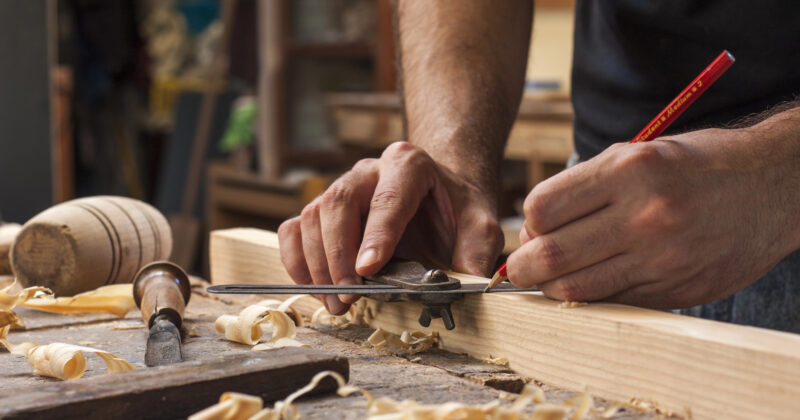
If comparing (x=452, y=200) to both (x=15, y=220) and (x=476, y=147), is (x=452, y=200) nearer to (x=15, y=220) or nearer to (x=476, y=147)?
(x=476, y=147)

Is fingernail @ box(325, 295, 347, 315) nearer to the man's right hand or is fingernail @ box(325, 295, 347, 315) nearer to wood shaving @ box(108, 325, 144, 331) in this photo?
the man's right hand

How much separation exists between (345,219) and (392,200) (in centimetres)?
8

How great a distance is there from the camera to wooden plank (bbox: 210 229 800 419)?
756mm

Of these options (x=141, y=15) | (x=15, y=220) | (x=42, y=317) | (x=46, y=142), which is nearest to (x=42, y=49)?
(x=46, y=142)

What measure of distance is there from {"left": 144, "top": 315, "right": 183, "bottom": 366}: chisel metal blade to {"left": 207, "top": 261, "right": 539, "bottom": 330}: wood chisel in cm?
8

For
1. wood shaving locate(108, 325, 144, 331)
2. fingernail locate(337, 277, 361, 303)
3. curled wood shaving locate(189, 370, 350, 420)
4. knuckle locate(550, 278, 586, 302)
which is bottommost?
wood shaving locate(108, 325, 144, 331)

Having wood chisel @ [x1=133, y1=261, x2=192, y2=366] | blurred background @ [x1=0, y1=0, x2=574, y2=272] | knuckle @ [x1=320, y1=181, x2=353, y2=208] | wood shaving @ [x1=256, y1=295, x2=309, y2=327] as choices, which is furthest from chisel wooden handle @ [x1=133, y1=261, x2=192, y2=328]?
blurred background @ [x1=0, y1=0, x2=574, y2=272]

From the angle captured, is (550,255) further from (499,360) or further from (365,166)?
(365,166)

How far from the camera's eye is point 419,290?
1.04 metres

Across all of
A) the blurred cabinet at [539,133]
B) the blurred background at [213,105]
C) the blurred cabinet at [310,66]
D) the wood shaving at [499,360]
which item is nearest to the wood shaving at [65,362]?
the wood shaving at [499,360]

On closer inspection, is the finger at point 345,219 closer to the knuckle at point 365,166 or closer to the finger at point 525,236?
the knuckle at point 365,166

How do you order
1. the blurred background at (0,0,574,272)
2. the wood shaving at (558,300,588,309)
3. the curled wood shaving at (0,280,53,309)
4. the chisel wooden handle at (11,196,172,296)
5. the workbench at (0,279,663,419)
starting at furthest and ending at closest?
the blurred background at (0,0,574,272) → the chisel wooden handle at (11,196,172,296) → the curled wood shaving at (0,280,53,309) → the wood shaving at (558,300,588,309) → the workbench at (0,279,663,419)

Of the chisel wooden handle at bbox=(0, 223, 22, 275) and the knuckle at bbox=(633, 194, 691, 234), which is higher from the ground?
the knuckle at bbox=(633, 194, 691, 234)

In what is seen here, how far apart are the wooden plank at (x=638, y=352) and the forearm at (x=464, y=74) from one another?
45cm
